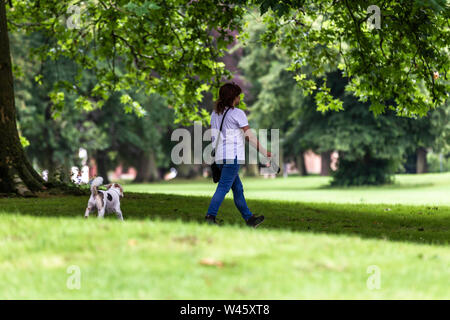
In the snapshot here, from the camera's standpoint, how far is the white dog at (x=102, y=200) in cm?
925

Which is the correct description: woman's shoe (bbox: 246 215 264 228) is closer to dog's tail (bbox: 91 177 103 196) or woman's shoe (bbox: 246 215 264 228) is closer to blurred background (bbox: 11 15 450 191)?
dog's tail (bbox: 91 177 103 196)

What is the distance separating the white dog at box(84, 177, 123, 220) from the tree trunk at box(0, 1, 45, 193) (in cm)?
582

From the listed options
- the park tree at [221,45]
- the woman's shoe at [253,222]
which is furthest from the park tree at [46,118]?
the woman's shoe at [253,222]

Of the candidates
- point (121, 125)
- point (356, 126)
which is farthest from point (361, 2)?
point (121, 125)

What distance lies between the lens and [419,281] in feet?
18.8

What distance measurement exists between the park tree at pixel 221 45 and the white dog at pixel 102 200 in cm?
298

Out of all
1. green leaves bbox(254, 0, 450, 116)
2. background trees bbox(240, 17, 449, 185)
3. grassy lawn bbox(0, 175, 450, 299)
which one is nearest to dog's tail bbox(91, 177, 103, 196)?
grassy lawn bbox(0, 175, 450, 299)

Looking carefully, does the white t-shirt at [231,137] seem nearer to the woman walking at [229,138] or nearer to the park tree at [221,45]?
the woman walking at [229,138]

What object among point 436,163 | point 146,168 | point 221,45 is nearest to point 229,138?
point 221,45

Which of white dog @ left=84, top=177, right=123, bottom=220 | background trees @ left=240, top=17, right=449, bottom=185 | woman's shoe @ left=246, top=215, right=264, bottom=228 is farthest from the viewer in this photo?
background trees @ left=240, top=17, right=449, bottom=185

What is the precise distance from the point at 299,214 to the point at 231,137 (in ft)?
19.5

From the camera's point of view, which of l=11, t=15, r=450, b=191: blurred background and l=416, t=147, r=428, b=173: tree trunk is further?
l=416, t=147, r=428, b=173: tree trunk

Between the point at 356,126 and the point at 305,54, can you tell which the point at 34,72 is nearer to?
the point at 356,126

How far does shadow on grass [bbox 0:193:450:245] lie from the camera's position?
1123 centimetres
